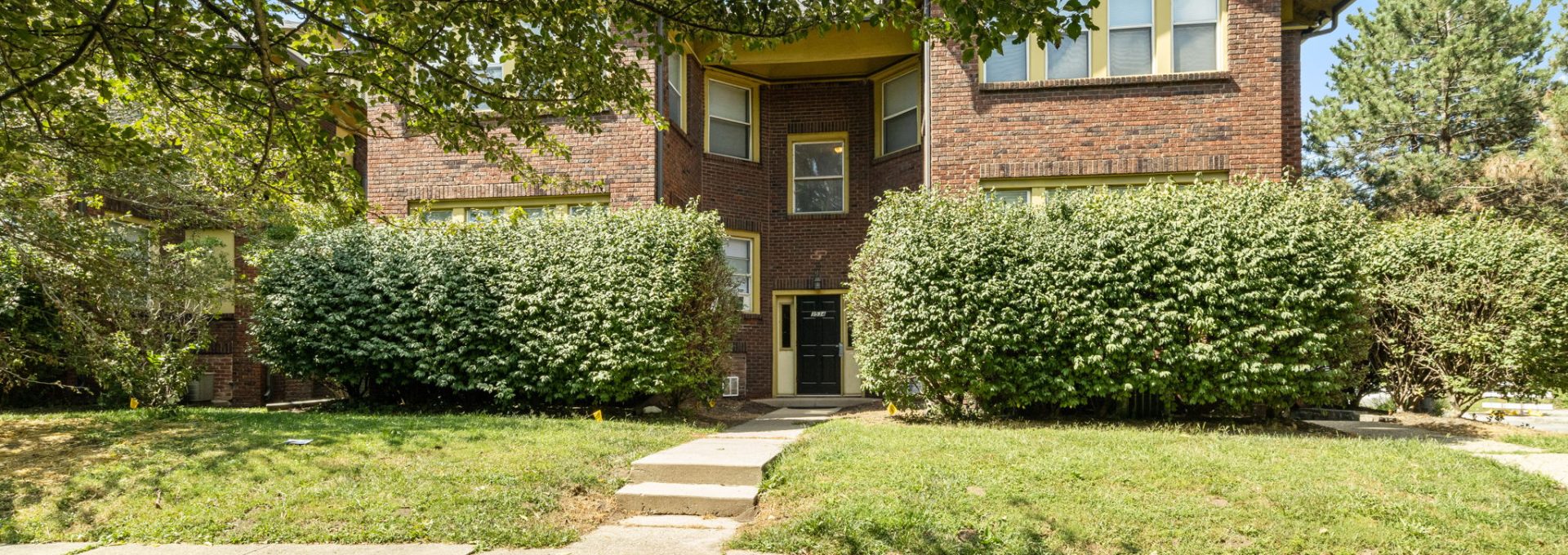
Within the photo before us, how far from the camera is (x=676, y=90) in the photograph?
45.3 ft

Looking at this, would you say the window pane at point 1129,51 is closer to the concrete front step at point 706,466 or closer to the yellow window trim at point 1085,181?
the yellow window trim at point 1085,181

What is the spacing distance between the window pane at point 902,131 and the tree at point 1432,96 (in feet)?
53.2

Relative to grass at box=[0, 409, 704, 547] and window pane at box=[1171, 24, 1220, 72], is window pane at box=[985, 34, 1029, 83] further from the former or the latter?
grass at box=[0, 409, 704, 547]

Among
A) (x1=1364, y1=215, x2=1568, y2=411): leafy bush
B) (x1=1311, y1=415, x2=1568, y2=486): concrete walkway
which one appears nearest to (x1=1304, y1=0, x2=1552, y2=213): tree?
(x1=1364, y1=215, x2=1568, y2=411): leafy bush

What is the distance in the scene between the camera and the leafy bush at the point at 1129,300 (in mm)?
8695

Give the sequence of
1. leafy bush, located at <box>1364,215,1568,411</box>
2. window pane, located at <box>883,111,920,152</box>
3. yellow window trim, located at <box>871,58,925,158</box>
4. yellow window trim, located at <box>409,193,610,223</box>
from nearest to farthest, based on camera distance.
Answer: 1. leafy bush, located at <box>1364,215,1568,411</box>
2. yellow window trim, located at <box>409,193,610,223</box>
3. yellow window trim, located at <box>871,58,925,158</box>
4. window pane, located at <box>883,111,920,152</box>

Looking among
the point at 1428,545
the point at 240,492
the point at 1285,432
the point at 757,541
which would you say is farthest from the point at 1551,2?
the point at 240,492

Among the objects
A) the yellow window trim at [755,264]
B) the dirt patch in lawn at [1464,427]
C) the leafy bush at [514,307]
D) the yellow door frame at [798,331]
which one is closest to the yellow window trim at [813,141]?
the yellow window trim at [755,264]

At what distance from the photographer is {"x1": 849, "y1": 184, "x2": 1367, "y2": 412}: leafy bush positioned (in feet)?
28.5

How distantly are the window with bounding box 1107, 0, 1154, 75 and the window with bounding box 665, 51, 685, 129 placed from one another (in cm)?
630

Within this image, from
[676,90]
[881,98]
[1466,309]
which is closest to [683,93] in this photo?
[676,90]

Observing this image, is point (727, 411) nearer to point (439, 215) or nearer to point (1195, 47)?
point (439, 215)

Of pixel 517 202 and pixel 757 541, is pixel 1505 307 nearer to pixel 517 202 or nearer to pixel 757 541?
pixel 757 541

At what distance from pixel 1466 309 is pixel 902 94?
8.26m
